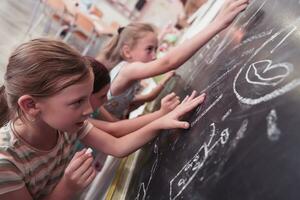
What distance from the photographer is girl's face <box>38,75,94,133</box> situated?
1013 millimetres

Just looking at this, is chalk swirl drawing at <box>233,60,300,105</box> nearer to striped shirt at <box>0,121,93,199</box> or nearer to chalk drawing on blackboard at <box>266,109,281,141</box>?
chalk drawing on blackboard at <box>266,109,281,141</box>

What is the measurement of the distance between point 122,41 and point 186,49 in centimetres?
88

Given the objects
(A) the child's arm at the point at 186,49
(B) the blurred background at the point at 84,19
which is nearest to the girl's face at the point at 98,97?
(A) the child's arm at the point at 186,49

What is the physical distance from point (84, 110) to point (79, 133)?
0.89 ft

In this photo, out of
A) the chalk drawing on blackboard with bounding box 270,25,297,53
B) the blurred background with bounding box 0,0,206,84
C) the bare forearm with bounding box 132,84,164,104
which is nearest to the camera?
the chalk drawing on blackboard with bounding box 270,25,297,53

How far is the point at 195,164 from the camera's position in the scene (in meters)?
0.81

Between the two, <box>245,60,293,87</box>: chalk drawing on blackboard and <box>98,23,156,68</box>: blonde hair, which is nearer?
<box>245,60,293,87</box>: chalk drawing on blackboard

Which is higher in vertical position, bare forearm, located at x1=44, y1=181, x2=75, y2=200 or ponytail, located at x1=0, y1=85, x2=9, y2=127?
ponytail, located at x1=0, y1=85, x2=9, y2=127

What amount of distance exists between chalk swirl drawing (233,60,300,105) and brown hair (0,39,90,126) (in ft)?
1.64

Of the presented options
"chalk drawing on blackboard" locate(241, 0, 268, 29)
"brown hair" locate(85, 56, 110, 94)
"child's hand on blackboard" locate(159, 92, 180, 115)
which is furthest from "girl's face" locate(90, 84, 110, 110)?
"chalk drawing on blackboard" locate(241, 0, 268, 29)

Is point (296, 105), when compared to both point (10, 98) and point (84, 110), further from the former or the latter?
point (10, 98)

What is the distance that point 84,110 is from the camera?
1048mm

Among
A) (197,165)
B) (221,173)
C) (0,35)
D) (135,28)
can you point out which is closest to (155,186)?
(197,165)

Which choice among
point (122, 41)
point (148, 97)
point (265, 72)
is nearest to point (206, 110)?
point (265, 72)
